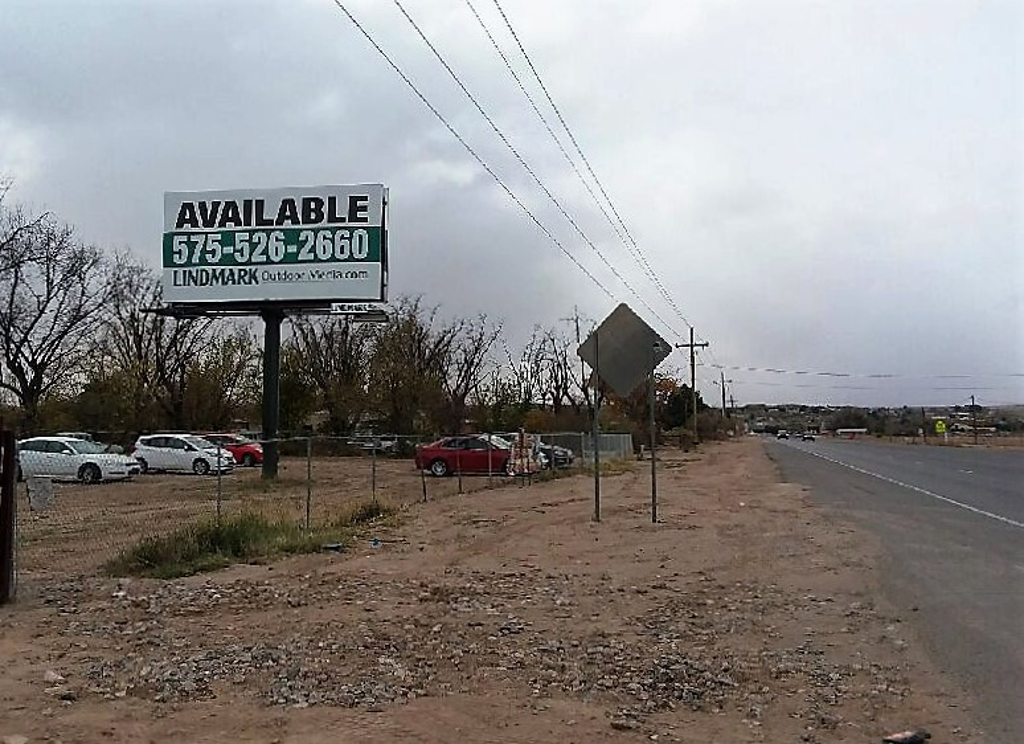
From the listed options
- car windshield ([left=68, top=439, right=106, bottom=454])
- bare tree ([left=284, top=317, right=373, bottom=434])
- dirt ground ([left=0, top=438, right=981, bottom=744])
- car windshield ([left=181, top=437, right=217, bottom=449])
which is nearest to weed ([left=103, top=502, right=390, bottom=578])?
dirt ground ([left=0, top=438, right=981, bottom=744])

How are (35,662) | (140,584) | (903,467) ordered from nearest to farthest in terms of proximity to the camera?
1. (35,662)
2. (140,584)
3. (903,467)

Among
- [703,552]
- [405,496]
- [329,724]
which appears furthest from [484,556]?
[405,496]

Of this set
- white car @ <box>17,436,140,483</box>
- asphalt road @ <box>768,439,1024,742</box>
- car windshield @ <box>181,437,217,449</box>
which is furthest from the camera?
car windshield @ <box>181,437,217,449</box>

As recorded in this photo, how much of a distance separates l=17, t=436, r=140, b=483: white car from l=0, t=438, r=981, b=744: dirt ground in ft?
69.6

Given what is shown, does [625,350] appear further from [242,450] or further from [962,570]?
[242,450]

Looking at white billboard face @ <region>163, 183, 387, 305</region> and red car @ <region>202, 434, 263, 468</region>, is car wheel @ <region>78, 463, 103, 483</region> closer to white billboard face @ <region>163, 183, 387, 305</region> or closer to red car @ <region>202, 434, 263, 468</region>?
white billboard face @ <region>163, 183, 387, 305</region>

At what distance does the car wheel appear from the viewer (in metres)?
34.1

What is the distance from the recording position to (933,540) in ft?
53.8

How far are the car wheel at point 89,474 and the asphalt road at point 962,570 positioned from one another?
68.9ft

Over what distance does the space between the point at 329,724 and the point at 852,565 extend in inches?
342

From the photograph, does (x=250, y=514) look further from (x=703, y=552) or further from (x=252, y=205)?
(x=252, y=205)

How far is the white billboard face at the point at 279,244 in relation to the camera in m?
35.1

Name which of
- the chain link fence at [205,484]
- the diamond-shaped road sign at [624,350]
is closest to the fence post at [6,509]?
the chain link fence at [205,484]

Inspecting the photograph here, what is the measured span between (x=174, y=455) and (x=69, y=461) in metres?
6.71
